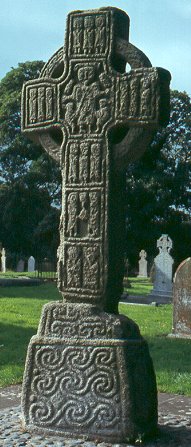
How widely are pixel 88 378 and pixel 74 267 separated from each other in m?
0.80

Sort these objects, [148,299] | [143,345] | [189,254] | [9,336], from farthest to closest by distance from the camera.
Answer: [189,254]
[148,299]
[9,336]
[143,345]

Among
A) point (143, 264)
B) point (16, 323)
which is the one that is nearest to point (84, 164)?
point (16, 323)

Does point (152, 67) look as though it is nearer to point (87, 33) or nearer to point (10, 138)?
point (87, 33)

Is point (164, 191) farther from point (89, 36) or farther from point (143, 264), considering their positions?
point (89, 36)

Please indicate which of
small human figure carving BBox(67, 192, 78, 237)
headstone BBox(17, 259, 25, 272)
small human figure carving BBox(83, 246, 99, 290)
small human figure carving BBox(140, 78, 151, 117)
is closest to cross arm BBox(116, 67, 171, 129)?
small human figure carving BBox(140, 78, 151, 117)

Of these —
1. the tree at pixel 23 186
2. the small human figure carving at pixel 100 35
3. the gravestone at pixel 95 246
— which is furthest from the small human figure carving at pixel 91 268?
the tree at pixel 23 186

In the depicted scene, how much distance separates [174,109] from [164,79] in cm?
3166

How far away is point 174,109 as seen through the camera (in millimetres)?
35969

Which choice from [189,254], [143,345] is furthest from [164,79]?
[189,254]

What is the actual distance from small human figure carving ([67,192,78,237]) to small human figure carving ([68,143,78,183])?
0.37ft

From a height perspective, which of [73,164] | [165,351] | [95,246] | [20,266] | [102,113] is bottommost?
[165,351]

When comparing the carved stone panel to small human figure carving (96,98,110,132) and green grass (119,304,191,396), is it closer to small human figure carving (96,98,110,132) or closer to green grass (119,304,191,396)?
small human figure carving (96,98,110,132)

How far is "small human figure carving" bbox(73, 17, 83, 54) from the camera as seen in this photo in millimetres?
5070

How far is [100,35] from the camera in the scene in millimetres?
5008
